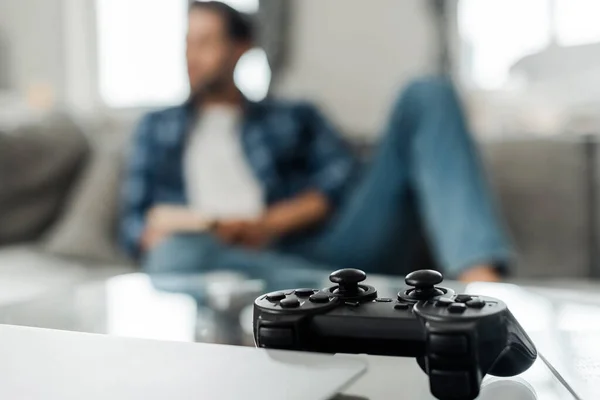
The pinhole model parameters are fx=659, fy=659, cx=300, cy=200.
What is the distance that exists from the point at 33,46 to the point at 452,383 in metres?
2.99

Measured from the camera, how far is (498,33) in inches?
82.7

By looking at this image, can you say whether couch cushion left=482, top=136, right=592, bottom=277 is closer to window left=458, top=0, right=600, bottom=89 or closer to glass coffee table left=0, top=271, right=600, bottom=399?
window left=458, top=0, right=600, bottom=89

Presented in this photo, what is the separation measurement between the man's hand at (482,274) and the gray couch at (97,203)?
1.38 ft

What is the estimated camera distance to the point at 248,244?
1513 mm

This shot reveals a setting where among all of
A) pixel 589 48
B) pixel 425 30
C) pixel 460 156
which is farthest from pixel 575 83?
pixel 460 156

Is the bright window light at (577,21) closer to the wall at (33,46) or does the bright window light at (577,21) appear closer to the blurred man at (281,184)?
the blurred man at (281,184)

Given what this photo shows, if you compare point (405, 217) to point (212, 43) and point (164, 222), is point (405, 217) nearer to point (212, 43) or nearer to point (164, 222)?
point (164, 222)

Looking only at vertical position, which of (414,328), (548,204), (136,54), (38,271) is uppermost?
(136,54)

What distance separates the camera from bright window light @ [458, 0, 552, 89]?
2041 millimetres

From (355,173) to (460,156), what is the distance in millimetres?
432

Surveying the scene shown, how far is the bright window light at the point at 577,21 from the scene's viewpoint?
1.97m

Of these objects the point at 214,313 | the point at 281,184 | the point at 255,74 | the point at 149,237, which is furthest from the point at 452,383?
the point at 255,74

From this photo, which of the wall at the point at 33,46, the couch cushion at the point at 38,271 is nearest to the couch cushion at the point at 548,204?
the couch cushion at the point at 38,271

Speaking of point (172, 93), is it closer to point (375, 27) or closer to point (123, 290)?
point (375, 27)
